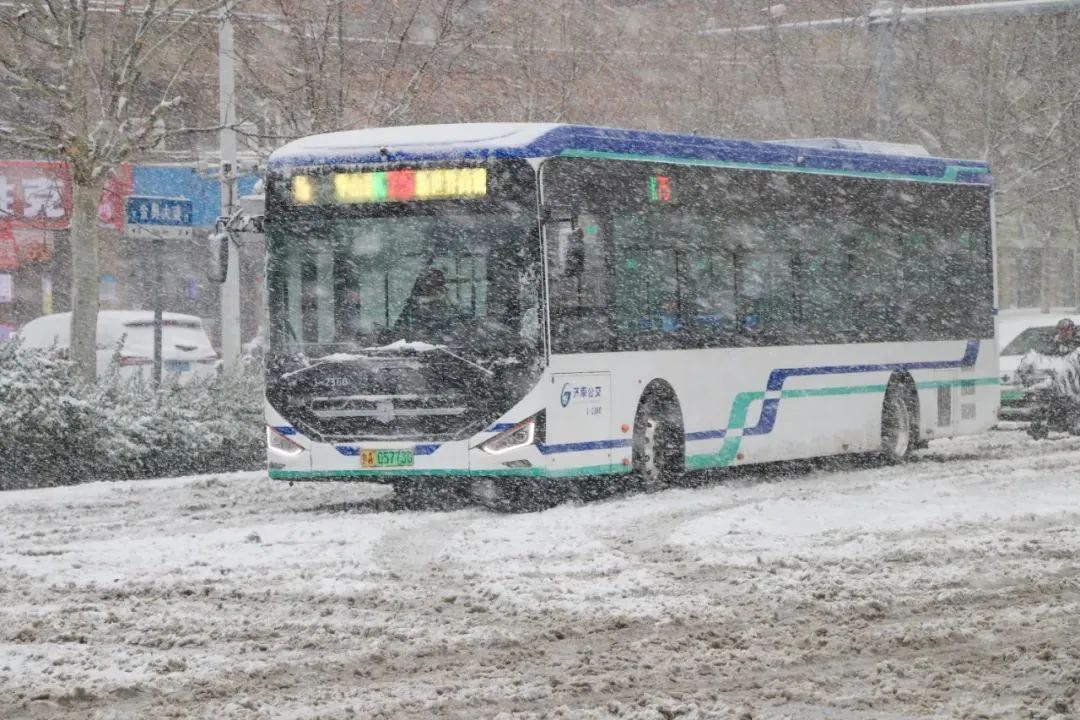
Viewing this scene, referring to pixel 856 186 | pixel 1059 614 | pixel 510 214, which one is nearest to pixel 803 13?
pixel 856 186

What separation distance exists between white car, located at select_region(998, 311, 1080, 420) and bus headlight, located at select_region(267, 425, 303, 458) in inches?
491

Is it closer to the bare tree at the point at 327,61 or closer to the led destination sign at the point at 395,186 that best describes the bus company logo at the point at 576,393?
the led destination sign at the point at 395,186

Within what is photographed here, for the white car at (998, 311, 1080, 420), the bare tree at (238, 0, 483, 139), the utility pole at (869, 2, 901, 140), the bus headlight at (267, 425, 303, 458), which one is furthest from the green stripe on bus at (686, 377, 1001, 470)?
the utility pole at (869, 2, 901, 140)

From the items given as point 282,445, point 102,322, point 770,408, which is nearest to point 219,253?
point 282,445

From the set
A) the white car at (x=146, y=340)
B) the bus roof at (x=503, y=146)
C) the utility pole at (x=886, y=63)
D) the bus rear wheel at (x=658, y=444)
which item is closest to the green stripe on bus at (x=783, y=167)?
the bus roof at (x=503, y=146)

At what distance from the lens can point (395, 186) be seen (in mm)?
16625

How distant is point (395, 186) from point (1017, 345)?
1474 cm

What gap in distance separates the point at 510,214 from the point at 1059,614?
23.9 feet

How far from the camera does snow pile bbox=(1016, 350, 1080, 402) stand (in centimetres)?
2606

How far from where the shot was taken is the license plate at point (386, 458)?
16344mm

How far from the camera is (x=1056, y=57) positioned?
4056 centimetres

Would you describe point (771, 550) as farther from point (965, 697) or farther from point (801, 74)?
point (801, 74)

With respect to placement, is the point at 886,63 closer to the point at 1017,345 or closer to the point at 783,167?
the point at 1017,345

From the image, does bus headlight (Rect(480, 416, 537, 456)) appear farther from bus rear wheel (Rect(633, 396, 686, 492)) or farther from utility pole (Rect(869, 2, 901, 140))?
utility pole (Rect(869, 2, 901, 140))
